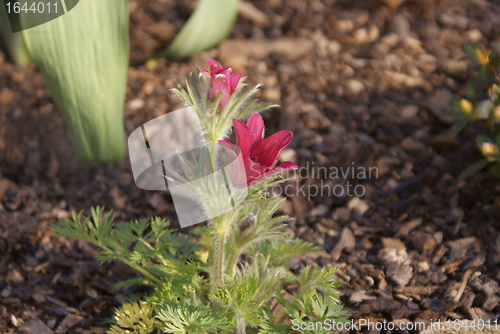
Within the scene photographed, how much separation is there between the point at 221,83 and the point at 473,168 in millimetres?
1229

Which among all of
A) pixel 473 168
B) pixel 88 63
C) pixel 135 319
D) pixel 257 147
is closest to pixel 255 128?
pixel 257 147

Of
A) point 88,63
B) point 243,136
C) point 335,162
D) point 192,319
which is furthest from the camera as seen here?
point 335,162

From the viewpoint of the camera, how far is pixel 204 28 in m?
2.64

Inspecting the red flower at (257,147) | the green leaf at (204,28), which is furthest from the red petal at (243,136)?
the green leaf at (204,28)

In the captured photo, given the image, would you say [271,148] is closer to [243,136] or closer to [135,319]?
[243,136]

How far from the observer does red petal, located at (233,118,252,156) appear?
1.12 metres

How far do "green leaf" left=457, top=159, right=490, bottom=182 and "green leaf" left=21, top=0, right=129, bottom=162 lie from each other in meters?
1.45

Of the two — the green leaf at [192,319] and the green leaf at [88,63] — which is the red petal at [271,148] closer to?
the green leaf at [192,319]

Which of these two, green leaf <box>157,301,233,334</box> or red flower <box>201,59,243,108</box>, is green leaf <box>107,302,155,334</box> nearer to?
green leaf <box>157,301,233,334</box>

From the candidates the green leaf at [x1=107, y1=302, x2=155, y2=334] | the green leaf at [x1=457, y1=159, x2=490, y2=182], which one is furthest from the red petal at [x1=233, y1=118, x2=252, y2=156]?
the green leaf at [x1=457, y1=159, x2=490, y2=182]

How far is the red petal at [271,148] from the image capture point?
1.14m

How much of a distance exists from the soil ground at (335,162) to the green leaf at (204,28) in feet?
0.22

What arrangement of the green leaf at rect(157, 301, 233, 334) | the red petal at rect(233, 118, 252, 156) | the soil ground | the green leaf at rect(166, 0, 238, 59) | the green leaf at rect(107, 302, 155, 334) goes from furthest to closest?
the green leaf at rect(166, 0, 238, 59) → the soil ground → the green leaf at rect(107, 302, 155, 334) → the green leaf at rect(157, 301, 233, 334) → the red petal at rect(233, 118, 252, 156)

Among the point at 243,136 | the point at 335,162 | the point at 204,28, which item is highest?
the point at 243,136
